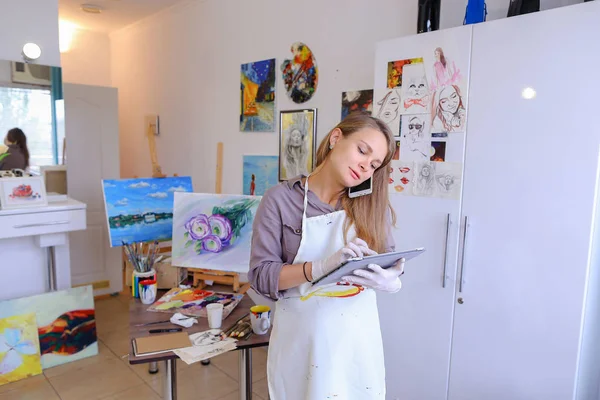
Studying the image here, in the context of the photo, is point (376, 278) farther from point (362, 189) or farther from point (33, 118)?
point (33, 118)

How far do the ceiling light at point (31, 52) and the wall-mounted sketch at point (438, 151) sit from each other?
8.93 ft

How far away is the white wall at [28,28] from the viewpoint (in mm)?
2857

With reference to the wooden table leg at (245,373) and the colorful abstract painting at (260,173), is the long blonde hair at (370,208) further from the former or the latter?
the colorful abstract painting at (260,173)

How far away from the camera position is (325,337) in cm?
129

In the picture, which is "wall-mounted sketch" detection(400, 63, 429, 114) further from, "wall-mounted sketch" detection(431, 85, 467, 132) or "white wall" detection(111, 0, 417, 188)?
"white wall" detection(111, 0, 417, 188)

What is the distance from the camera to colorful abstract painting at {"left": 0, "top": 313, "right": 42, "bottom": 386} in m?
2.62

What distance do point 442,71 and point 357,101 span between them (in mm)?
778

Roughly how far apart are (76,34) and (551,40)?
483 cm

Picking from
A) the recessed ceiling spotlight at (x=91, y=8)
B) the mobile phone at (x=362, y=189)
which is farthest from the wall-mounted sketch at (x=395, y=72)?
the recessed ceiling spotlight at (x=91, y=8)

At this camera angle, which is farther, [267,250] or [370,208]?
[370,208]

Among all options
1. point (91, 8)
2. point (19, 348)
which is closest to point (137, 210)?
point (19, 348)

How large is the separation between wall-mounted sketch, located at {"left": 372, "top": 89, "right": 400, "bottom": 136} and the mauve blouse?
743 mm

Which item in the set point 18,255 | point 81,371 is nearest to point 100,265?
point 18,255

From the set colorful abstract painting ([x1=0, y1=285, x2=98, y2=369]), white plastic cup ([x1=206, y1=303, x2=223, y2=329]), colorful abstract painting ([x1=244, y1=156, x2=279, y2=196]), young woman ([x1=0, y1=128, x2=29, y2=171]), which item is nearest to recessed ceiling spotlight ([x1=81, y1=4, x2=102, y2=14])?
young woman ([x1=0, y1=128, x2=29, y2=171])
